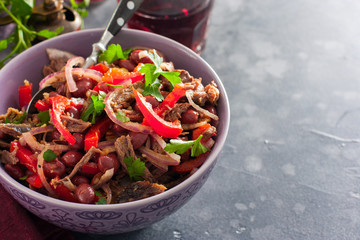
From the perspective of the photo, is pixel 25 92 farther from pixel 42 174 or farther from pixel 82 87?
pixel 42 174

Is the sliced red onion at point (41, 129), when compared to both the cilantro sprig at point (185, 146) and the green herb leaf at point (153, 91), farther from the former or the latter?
the cilantro sprig at point (185, 146)

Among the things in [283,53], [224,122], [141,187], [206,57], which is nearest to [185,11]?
[206,57]

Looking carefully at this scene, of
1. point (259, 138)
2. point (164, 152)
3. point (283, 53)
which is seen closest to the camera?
point (164, 152)

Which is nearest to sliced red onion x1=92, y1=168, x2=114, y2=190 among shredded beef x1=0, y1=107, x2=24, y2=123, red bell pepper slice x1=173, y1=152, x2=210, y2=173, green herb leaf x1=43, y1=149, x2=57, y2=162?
green herb leaf x1=43, y1=149, x2=57, y2=162

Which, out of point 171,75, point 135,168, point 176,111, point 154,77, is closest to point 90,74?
point 154,77

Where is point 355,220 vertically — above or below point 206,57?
below

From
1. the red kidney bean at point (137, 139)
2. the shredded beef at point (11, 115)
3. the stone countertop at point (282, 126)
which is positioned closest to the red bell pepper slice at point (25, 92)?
the shredded beef at point (11, 115)

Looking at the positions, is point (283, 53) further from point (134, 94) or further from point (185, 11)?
point (134, 94)
